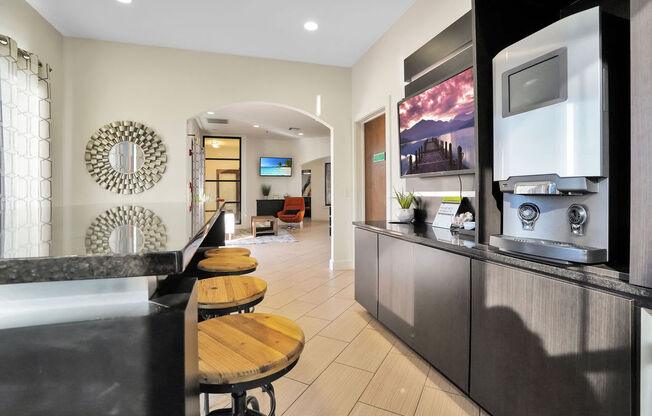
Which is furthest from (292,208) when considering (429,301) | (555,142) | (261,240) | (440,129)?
(555,142)

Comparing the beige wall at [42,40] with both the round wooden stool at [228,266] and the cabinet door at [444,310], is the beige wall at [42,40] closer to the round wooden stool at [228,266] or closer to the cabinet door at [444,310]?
the round wooden stool at [228,266]

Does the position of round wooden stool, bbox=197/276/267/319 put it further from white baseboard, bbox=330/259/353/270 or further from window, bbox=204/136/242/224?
window, bbox=204/136/242/224

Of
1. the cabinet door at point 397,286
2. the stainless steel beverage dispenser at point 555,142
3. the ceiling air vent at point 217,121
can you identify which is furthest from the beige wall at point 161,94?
the ceiling air vent at point 217,121

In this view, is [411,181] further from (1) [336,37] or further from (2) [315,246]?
(2) [315,246]

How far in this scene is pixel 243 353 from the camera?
0.96 meters

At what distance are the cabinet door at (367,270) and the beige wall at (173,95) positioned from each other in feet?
6.11

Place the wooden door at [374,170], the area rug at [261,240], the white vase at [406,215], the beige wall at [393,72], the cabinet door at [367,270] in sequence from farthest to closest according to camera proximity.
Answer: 1. the area rug at [261,240]
2. the wooden door at [374,170]
3. the white vase at [406,215]
4. the beige wall at [393,72]
5. the cabinet door at [367,270]

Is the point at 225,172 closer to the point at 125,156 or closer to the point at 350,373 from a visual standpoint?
the point at 125,156

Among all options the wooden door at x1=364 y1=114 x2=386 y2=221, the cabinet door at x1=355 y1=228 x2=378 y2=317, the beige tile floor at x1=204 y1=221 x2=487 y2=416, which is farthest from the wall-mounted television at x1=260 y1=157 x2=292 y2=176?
the cabinet door at x1=355 y1=228 x2=378 y2=317

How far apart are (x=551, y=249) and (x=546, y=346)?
36 centimetres

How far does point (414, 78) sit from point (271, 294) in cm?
264

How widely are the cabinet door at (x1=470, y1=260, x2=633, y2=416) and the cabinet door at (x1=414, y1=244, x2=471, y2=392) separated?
7 centimetres

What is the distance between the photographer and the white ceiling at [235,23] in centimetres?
333

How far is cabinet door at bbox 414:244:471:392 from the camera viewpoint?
169 centimetres
